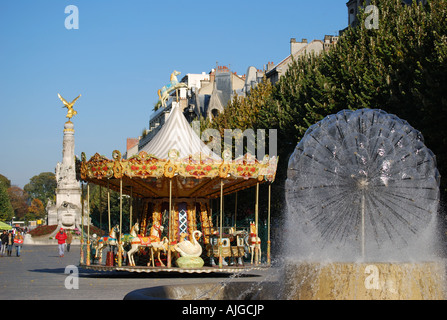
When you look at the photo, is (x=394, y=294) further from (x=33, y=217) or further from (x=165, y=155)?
(x=33, y=217)

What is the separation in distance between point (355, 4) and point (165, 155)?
99.9 feet

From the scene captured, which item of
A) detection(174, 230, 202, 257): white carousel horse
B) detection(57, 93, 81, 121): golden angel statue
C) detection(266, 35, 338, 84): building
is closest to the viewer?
detection(174, 230, 202, 257): white carousel horse

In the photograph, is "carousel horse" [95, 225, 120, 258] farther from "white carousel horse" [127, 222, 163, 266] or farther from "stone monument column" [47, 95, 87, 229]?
"stone monument column" [47, 95, 87, 229]

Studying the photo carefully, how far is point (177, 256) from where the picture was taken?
2789cm

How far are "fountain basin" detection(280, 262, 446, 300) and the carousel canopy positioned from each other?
48.5 ft

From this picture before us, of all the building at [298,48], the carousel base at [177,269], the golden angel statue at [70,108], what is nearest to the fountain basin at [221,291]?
the carousel base at [177,269]

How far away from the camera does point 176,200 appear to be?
29750mm

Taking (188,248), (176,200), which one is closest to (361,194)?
(188,248)

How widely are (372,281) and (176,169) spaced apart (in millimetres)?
15501

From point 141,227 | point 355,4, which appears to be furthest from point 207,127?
point 141,227

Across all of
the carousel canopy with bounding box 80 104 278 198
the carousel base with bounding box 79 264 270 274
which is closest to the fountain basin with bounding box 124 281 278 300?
the carousel base with bounding box 79 264 270 274

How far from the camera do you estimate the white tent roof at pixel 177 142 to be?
2903 cm

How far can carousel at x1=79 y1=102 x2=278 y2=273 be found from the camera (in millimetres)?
26703

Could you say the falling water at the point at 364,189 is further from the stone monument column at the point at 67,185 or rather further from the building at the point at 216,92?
the building at the point at 216,92
